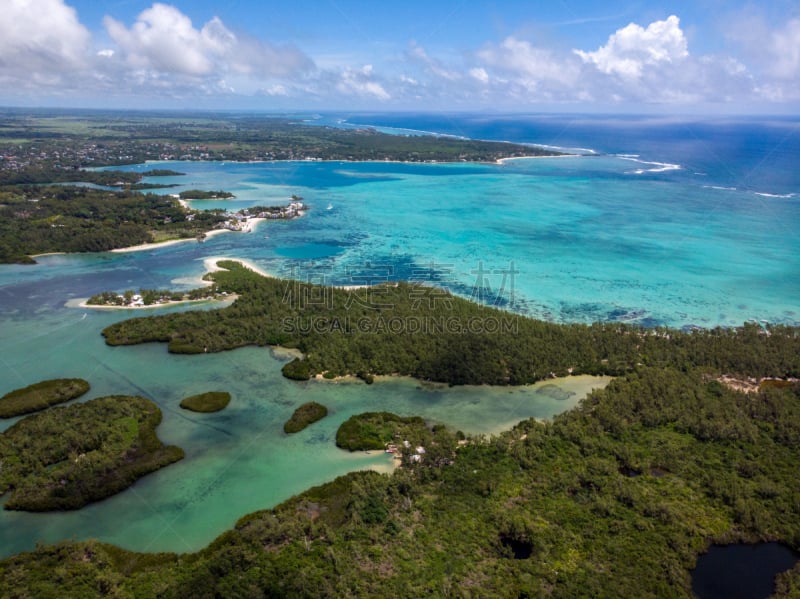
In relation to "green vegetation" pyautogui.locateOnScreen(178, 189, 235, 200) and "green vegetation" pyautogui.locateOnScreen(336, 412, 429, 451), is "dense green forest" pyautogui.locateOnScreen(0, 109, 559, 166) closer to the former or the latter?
"green vegetation" pyautogui.locateOnScreen(178, 189, 235, 200)

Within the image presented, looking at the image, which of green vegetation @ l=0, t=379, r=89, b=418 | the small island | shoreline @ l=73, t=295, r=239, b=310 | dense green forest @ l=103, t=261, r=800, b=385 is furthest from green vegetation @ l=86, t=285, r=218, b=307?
green vegetation @ l=0, t=379, r=89, b=418

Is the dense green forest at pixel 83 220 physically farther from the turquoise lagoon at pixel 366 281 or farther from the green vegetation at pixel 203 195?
the green vegetation at pixel 203 195

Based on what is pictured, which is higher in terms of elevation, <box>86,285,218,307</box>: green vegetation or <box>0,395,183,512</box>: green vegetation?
<box>86,285,218,307</box>: green vegetation

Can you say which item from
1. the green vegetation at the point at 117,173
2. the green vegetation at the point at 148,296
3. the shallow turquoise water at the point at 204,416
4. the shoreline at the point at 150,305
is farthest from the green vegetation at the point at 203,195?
the shoreline at the point at 150,305

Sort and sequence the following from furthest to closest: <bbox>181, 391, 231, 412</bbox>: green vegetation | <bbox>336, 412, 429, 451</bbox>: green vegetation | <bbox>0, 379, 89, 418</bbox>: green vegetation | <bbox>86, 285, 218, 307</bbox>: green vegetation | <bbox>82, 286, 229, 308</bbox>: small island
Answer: <bbox>86, 285, 218, 307</bbox>: green vegetation
<bbox>82, 286, 229, 308</bbox>: small island
<bbox>181, 391, 231, 412</bbox>: green vegetation
<bbox>0, 379, 89, 418</bbox>: green vegetation
<bbox>336, 412, 429, 451</bbox>: green vegetation

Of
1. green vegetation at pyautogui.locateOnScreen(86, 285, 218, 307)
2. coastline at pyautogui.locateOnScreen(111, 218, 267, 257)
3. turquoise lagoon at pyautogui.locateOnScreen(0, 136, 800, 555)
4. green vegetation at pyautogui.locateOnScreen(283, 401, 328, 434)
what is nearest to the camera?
turquoise lagoon at pyautogui.locateOnScreen(0, 136, 800, 555)

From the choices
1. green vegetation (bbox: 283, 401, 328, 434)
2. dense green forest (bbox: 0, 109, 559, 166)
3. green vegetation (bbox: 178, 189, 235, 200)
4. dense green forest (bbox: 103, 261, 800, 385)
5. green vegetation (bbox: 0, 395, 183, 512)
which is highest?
dense green forest (bbox: 0, 109, 559, 166)

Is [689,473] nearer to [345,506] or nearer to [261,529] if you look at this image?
[345,506]
